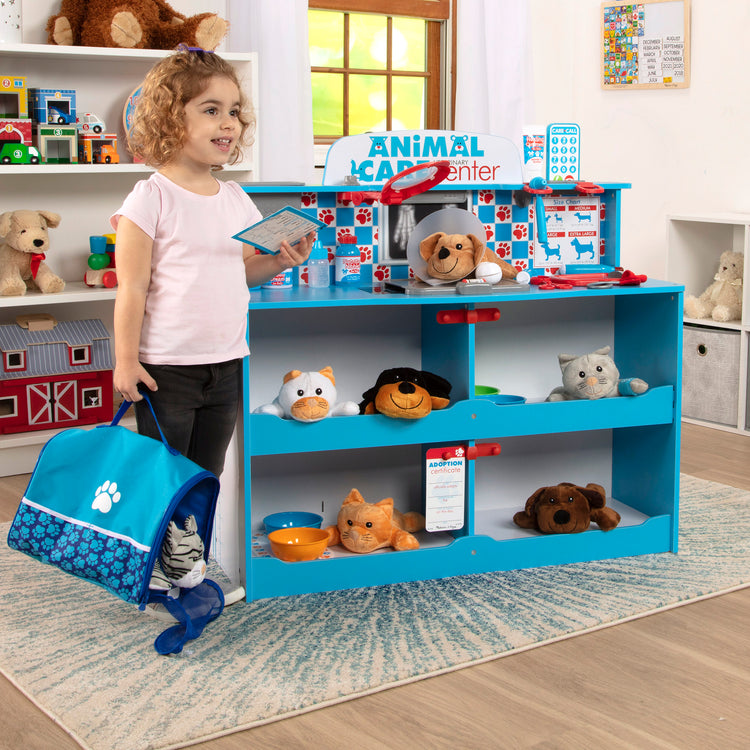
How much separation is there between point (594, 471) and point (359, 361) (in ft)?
2.31

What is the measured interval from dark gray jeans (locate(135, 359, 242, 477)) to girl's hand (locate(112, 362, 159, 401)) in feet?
0.13

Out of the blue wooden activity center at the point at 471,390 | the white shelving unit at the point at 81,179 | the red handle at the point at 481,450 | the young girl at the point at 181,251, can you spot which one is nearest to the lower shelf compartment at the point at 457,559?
the blue wooden activity center at the point at 471,390

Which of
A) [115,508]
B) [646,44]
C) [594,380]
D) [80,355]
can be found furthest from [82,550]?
[646,44]

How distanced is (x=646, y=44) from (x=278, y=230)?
276cm

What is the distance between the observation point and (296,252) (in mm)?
1864

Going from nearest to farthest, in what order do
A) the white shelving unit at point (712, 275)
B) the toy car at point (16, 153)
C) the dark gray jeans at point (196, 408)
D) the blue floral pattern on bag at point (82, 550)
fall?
the blue floral pattern on bag at point (82, 550), the dark gray jeans at point (196, 408), the toy car at point (16, 153), the white shelving unit at point (712, 275)

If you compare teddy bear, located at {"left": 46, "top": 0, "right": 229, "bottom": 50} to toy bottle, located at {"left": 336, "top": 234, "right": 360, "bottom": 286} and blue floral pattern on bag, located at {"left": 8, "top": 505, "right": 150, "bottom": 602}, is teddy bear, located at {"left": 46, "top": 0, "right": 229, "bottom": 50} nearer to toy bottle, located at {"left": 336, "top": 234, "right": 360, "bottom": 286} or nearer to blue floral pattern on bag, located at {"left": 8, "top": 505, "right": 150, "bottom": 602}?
toy bottle, located at {"left": 336, "top": 234, "right": 360, "bottom": 286}

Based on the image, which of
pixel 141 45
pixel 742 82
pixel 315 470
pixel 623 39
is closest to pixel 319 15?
pixel 141 45

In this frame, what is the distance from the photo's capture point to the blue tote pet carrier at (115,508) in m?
1.67

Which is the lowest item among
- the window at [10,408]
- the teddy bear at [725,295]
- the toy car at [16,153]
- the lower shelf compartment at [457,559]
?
the lower shelf compartment at [457,559]

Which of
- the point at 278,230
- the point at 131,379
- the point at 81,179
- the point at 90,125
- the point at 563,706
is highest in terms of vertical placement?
the point at 90,125

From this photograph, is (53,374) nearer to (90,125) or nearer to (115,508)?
(90,125)

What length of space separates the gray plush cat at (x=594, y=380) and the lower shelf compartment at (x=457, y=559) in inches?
12.3

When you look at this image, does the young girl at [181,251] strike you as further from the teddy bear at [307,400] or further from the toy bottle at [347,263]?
the toy bottle at [347,263]
